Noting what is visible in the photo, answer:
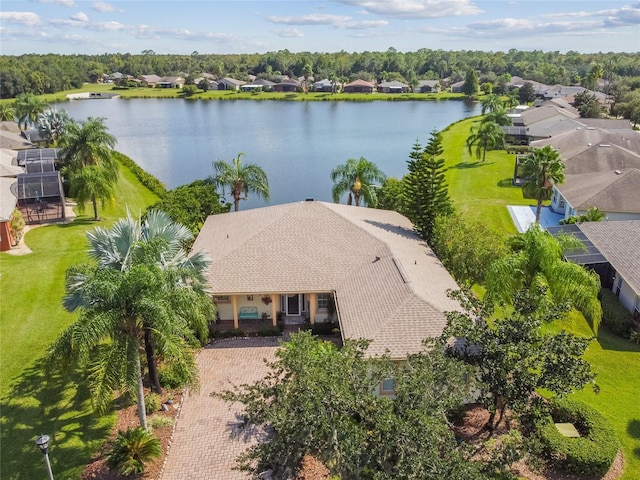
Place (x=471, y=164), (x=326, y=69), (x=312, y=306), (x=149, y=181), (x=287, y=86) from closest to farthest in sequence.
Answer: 1. (x=312, y=306)
2. (x=149, y=181)
3. (x=471, y=164)
4. (x=287, y=86)
5. (x=326, y=69)

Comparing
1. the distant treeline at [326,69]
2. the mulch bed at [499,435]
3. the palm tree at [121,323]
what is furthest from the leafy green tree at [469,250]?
the distant treeline at [326,69]

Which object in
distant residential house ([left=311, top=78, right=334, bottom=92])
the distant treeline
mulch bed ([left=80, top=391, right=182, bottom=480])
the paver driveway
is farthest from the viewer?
distant residential house ([left=311, top=78, right=334, bottom=92])

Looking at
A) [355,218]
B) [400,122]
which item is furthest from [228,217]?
[400,122]

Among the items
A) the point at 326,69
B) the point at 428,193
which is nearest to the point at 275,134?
the point at 428,193

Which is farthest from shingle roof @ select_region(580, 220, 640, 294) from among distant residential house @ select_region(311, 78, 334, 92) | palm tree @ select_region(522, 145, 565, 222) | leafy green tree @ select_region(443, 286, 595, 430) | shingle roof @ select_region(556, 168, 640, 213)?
distant residential house @ select_region(311, 78, 334, 92)

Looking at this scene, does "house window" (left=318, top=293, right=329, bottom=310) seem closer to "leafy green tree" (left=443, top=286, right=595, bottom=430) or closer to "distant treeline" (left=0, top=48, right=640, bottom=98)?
"leafy green tree" (left=443, top=286, right=595, bottom=430)

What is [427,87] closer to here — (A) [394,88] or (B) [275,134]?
(A) [394,88]

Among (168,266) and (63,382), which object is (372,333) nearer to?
(168,266)
